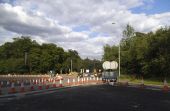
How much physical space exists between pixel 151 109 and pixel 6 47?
156m

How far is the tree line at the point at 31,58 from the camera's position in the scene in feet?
469

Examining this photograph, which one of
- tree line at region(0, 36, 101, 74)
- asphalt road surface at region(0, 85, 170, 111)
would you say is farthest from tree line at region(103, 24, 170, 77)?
tree line at region(0, 36, 101, 74)

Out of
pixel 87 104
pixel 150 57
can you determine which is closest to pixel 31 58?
pixel 150 57

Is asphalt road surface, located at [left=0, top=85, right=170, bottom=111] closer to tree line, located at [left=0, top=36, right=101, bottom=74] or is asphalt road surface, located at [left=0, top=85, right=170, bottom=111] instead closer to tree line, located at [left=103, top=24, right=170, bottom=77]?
tree line, located at [left=103, top=24, right=170, bottom=77]

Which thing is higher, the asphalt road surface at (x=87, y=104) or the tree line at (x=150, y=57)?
the tree line at (x=150, y=57)

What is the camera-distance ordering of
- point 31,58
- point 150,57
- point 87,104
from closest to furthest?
point 87,104
point 150,57
point 31,58

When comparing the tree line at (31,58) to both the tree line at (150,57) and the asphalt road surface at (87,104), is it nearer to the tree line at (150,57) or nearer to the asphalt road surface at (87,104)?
the tree line at (150,57)

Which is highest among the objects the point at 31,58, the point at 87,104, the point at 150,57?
the point at 31,58

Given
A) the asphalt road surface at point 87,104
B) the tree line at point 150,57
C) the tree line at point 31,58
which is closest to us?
the asphalt road surface at point 87,104

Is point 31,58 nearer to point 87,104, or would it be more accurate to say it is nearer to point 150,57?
point 150,57

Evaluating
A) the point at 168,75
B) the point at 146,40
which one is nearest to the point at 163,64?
the point at 168,75

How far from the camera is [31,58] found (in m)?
145

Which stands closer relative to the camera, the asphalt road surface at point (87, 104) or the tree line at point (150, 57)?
the asphalt road surface at point (87, 104)

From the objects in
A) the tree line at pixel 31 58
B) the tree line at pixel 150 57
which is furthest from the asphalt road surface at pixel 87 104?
the tree line at pixel 31 58
